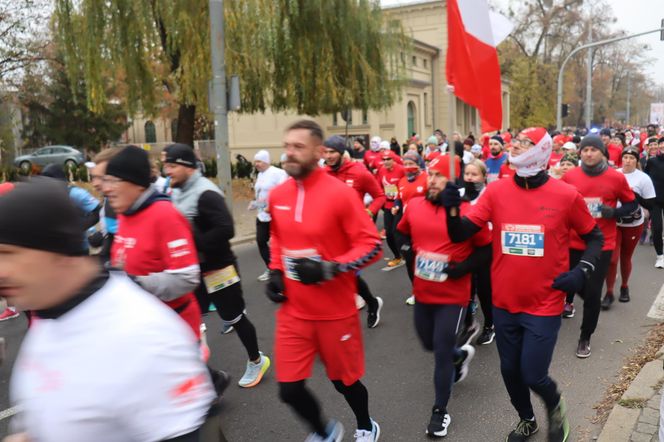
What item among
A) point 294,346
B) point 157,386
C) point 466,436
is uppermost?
point 157,386

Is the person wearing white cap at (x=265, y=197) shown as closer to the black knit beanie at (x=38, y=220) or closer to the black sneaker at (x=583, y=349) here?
the black sneaker at (x=583, y=349)

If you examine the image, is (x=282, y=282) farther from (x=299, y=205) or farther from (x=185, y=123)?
(x=185, y=123)

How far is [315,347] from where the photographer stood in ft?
10.9

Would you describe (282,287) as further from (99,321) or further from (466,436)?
(99,321)

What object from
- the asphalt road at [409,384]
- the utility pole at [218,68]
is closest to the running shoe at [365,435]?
the asphalt road at [409,384]

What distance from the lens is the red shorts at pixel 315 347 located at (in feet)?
10.6

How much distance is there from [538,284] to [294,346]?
1.47 metres

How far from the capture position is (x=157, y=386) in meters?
1.33

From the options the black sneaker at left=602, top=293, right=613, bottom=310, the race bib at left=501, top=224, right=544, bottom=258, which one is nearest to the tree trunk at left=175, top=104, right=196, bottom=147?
the black sneaker at left=602, top=293, right=613, bottom=310

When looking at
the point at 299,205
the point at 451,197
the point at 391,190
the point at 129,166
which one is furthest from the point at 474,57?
the point at 391,190

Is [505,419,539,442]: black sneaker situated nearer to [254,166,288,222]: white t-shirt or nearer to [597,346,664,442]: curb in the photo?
[597,346,664,442]: curb

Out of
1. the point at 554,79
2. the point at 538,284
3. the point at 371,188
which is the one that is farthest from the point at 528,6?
the point at 538,284

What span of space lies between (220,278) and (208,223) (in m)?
0.49

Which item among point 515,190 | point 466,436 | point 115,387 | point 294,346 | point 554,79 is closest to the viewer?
point 115,387
